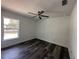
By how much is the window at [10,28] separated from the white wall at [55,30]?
291cm

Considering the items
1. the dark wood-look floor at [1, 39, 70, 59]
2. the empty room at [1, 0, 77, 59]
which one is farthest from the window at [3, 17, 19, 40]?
the dark wood-look floor at [1, 39, 70, 59]

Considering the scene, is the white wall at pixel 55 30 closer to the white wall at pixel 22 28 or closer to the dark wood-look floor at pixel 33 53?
the white wall at pixel 22 28

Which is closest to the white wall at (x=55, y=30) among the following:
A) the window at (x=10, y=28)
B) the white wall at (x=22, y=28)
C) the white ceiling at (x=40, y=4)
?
the white wall at (x=22, y=28)

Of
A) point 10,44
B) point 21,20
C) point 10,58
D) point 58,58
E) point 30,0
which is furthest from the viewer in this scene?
point 21,20

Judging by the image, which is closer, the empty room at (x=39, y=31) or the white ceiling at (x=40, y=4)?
the white ceiling at (x=40, y=4)

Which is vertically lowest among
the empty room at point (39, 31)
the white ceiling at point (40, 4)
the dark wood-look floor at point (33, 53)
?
the dark wood-look floor at point (33, 53)

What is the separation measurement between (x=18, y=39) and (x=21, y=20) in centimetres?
174

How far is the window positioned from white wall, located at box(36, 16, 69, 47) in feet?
9.56

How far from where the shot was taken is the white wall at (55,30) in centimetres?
549

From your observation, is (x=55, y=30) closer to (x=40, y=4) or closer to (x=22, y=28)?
(x=22, y=28)

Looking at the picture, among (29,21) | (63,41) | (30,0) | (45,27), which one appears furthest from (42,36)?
(30,0)

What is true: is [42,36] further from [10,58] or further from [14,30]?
[10,58]

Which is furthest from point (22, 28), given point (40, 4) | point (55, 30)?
point (40, 4)

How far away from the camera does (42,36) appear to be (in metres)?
7.91
